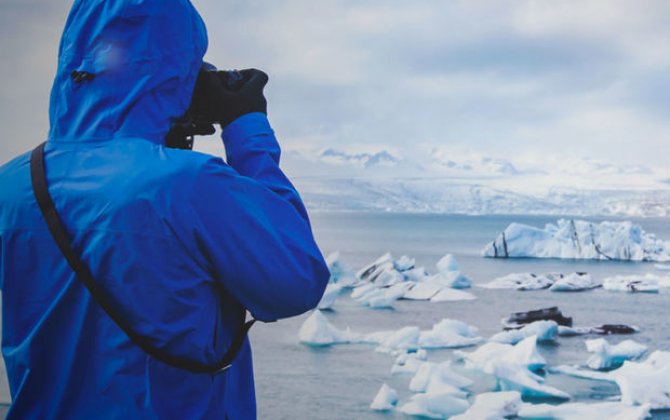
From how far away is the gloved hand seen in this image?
0.83 meters

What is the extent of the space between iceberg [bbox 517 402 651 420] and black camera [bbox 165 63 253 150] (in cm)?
419

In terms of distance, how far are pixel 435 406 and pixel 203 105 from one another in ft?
13.9

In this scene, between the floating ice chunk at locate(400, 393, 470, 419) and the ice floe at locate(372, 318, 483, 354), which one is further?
the ice floe at locate(372, 318, 483, 354)

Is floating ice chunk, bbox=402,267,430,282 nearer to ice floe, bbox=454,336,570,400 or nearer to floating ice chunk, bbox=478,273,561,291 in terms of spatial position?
floating ice chunk, bbox=478,273,561,291

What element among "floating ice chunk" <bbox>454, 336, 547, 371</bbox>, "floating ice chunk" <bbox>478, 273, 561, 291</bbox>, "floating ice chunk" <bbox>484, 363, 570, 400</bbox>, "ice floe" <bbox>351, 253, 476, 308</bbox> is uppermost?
"floating ice chunk" <bbox>484, 363, 570, 400</bbox>

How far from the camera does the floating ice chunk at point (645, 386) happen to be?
492cm

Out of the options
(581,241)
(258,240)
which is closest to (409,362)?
(258,240)

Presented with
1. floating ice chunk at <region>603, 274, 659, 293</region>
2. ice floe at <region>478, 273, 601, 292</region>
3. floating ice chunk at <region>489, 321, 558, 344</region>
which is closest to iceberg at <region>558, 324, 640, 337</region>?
floating ice chunk at <region>489, 321, 558, 344</region>

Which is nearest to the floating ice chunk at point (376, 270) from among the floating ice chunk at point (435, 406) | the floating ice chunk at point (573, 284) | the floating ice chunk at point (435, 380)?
the floating ice chunk at point (573, 284)

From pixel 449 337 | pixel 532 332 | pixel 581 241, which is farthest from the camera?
pixel 581 241

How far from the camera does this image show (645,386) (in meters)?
5.05

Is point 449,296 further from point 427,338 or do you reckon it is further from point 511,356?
point 511,356

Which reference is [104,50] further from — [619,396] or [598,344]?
[598,344]

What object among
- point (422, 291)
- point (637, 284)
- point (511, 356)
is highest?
point (511, 356)
